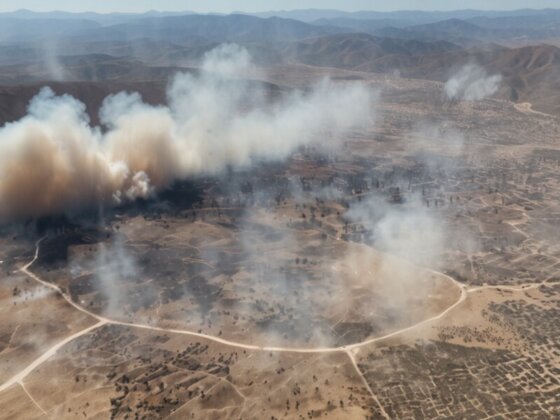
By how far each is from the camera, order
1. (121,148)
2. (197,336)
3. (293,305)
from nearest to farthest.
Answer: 1. (197,336)
2. (293,305)
3. (121,148)

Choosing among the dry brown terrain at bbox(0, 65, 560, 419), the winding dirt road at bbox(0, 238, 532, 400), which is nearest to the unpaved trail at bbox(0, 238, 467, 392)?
the winding dirt road at bbox(0, 238, 532, 400)

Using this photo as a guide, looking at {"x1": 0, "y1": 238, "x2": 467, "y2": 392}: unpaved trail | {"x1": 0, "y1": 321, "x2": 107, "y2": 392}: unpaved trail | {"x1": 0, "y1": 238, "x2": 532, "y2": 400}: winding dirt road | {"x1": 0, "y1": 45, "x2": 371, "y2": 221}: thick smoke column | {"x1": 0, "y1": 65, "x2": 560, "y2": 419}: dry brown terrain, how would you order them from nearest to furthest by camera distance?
{"x1": 0, "y1": 65, "x2": 560, "y2": 419}: dry brown terrain < {"x1": 0, "y1": 321, "x2": 107, "y2": 392}: unpaved trail < {"x1": 0, "y1": 238, "x2": 532, "y2": 400}: winding dirt road < {"x1": 0, "y1": 238, "x2": 467, "y2": 392}: unpaved trail < {"x1": 0, "y1": 45, "x2": 371, "y2": 221}: thick smoke column

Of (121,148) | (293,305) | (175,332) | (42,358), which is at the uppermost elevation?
(121,148)

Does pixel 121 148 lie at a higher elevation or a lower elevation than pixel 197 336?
higher

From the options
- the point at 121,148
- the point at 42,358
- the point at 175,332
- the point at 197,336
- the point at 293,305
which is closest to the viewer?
the point at 42,358

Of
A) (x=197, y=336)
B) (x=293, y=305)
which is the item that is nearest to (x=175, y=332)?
(x=197, y=336)

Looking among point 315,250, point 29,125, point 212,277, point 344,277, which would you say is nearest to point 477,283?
point 344,277

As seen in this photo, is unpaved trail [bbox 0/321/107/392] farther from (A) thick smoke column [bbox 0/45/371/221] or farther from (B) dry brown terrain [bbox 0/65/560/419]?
(A) thick smoke column [bbox 0/45/371/221]

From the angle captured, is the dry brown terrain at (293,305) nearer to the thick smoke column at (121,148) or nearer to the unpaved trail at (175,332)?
the unpaved trail at (175,332)

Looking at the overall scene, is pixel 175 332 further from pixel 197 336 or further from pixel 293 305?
pixel 293 305
